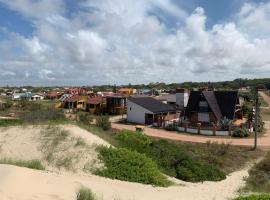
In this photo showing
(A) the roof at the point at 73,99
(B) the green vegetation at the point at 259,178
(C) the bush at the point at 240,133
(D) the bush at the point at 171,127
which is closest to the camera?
(B) the green vegetation at the point at 259,178

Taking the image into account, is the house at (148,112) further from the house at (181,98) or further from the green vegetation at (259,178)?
the green vegetation at (259,178)

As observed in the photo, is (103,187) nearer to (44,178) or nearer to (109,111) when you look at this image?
(44,178)

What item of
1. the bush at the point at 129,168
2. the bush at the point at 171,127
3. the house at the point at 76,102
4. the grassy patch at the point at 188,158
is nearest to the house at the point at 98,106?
the house at the point at 76,102

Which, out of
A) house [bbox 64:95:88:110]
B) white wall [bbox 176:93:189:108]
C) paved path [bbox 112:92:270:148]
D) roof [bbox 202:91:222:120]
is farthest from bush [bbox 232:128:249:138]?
house [bbox 64:95:88:110]

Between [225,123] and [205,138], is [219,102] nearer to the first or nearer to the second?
[225,123]

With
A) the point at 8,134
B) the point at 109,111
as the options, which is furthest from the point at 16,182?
the point at 109,111

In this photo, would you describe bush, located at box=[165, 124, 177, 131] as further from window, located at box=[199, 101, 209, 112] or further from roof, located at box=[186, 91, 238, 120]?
window, located at box=[199, 101, 209, 112]
